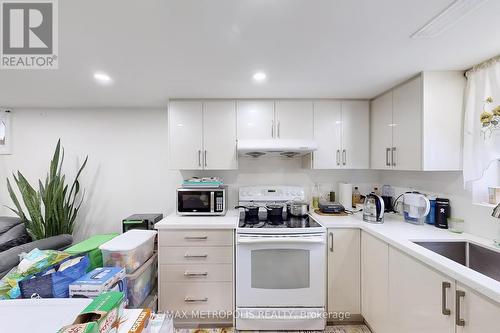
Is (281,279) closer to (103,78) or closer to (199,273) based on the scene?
(199,273)

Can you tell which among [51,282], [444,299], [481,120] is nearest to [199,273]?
[51,282]

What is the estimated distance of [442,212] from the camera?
1807 millimetres

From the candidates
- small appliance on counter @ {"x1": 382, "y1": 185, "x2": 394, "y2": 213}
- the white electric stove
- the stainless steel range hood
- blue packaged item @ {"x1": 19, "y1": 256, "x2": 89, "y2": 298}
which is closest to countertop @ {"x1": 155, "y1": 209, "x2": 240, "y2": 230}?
the white electric stove

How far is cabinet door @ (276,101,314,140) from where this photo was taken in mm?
2408

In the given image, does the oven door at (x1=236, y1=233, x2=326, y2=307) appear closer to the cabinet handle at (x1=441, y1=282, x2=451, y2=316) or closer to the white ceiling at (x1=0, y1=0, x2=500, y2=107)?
the cabinet handle at (x1=441, y1=282, x2=451, y2=316)

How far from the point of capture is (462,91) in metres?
1.72

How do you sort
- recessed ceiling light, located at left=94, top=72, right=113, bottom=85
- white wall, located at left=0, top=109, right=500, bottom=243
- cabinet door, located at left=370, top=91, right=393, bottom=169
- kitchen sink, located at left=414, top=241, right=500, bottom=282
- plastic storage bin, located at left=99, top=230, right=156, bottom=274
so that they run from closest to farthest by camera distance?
kitchen sink, located at left=414, top=241, right=500, bottom=282 → plastic storage bin, located at left=99, top=230, right=156, bottom=274 → recessed ceiling light, located at left=94, top=72, right=113, bottom=85 → cabinet door, located at left=370, top=91, right=393, bottom=169 → white wall, located at left=0, top=109, right=500, bottom=243

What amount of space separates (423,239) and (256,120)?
179 centimetres

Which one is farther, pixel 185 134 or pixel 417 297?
pixel 185 134

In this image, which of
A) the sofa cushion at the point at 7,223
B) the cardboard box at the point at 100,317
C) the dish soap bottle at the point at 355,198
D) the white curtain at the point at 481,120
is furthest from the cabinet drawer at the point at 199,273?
the white curtain at the point at 481,120

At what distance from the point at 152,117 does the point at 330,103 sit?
2.22 meters

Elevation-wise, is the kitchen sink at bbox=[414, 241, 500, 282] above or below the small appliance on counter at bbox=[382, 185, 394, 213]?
below

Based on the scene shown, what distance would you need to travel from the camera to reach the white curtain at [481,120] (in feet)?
4.93

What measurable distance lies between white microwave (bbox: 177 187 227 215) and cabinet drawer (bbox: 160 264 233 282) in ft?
1.74
